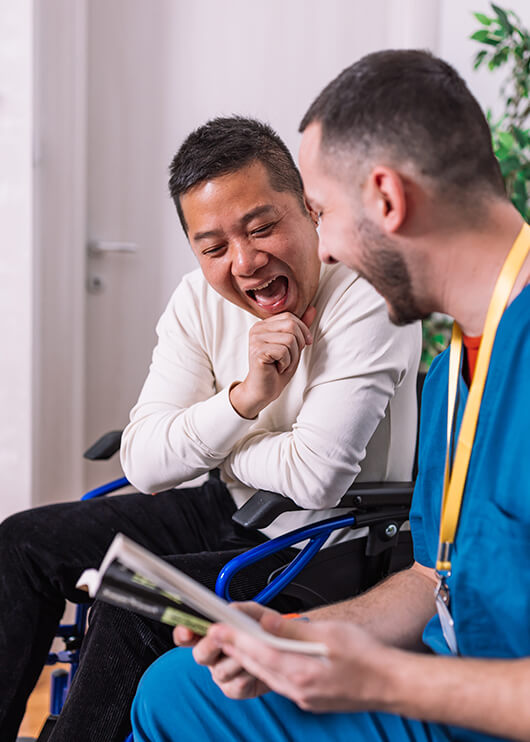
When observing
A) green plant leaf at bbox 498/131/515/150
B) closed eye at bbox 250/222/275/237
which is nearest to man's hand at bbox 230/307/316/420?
closed eye at bbox 250/222/275/237

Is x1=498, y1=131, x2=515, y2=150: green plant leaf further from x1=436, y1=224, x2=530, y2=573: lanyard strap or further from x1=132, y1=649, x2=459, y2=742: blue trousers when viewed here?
x1=132, y1=649, x2=459, y2=742: blue trousers

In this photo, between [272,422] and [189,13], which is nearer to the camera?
[272,422]

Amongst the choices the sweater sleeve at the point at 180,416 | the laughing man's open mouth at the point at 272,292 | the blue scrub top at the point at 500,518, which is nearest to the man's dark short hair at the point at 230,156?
the laughing man's open mouth at the point at 272,292

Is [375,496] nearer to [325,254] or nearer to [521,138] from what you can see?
[325,254]

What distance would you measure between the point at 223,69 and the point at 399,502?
175 centimetres

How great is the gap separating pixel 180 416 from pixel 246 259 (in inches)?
12.0

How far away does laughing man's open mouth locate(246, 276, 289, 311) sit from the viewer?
1.38m

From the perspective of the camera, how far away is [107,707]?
112 cm

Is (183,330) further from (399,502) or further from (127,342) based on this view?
(127,342)

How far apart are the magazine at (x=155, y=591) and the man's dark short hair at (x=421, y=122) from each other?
476mm

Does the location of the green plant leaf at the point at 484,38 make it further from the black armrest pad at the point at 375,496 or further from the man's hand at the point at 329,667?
the man's hand at the point at 329,667

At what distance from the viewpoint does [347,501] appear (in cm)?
126

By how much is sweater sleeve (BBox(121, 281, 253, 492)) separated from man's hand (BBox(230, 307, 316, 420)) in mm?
26

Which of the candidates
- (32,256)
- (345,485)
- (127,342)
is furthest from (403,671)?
(127,342)
